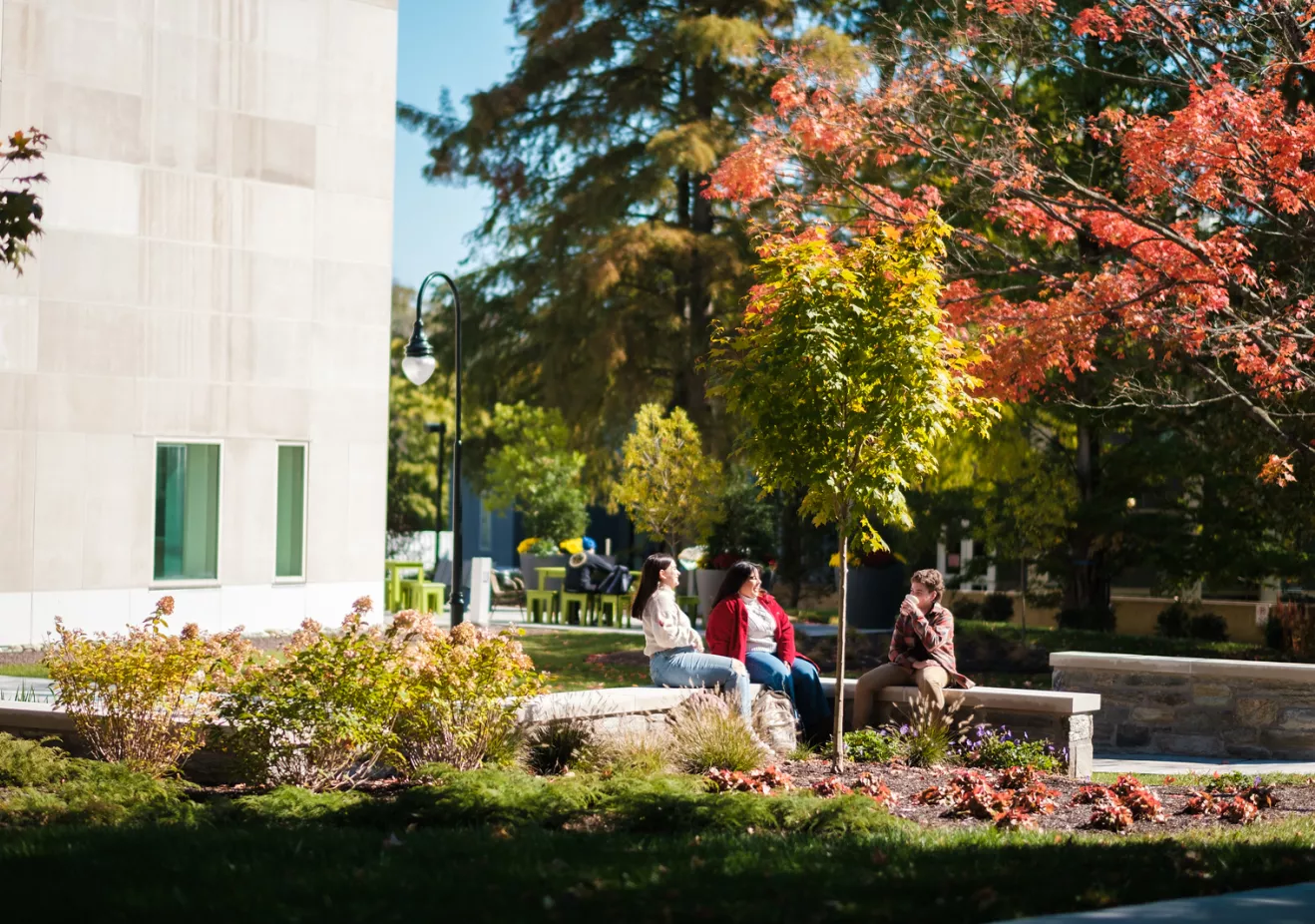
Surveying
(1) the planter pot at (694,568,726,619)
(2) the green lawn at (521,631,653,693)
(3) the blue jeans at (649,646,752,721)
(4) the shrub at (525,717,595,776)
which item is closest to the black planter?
(1) the planter pot at (694,568,726,619)

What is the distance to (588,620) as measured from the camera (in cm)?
2555

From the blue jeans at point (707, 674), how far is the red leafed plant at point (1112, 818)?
113 inches

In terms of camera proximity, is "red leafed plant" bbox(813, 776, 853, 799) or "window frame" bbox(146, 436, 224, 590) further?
"window frame" bbox(146, 436, 224, 590)

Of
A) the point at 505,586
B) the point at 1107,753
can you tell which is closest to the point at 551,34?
the point at 505,586

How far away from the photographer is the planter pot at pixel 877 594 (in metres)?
21.6

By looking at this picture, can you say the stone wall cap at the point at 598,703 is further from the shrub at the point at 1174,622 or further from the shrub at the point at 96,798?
the shrub at the point at 1174,622

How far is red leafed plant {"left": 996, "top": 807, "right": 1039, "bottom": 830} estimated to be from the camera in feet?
26.2

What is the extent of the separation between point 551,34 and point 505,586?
1172 cm

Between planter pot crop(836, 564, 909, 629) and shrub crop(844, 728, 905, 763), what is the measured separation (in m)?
11.0

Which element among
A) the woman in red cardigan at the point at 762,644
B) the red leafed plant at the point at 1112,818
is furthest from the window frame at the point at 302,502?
the red leafed plant at the point at 1112,818

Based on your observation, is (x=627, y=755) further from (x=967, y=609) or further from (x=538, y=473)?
(x=538, y=473)

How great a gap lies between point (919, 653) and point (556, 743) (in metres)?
3.23

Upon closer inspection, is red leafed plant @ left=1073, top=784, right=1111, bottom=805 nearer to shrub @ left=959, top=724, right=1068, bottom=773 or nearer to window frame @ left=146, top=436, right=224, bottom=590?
shrub @ left=959, top=724, right=1068, bottom=773

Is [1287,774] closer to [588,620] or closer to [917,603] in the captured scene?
[917,603]
